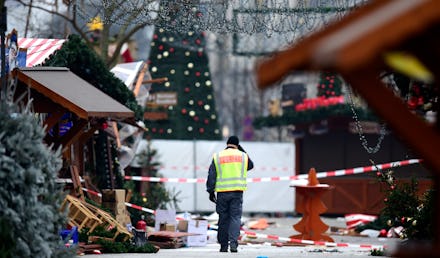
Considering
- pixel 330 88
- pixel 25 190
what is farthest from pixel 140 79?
pixel 25 190

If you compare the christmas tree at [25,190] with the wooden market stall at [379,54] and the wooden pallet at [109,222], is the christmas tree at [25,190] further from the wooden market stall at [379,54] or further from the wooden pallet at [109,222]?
the wooden pallet at [109,222]

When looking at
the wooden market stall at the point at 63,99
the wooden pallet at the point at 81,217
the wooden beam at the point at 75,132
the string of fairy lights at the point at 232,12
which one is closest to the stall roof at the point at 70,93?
the wooden market stall at the point at 63,99

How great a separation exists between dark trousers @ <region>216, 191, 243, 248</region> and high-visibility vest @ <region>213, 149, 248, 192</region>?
10cm

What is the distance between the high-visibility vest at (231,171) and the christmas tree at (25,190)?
7.67m

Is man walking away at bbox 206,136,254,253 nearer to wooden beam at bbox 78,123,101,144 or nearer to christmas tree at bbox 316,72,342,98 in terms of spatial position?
wooden beam at bbox 78,123,101,144

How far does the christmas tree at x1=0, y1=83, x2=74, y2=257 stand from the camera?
1073cm

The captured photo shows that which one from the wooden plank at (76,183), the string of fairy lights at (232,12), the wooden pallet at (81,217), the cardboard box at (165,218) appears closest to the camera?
the wooden pallet at (81,217)

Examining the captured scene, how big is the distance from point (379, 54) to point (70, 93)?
12.6m

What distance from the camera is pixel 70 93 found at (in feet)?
60.5

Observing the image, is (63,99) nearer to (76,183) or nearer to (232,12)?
(76,183)

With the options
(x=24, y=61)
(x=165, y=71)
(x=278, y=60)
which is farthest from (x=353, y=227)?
(x=278, y=60)

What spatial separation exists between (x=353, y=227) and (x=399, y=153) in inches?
314

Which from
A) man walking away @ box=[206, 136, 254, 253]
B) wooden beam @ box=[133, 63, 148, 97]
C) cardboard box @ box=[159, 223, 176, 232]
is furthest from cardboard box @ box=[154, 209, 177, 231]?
wooden beam @ box=[133, 63, 148, 97]

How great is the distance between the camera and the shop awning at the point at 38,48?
21109 mm
